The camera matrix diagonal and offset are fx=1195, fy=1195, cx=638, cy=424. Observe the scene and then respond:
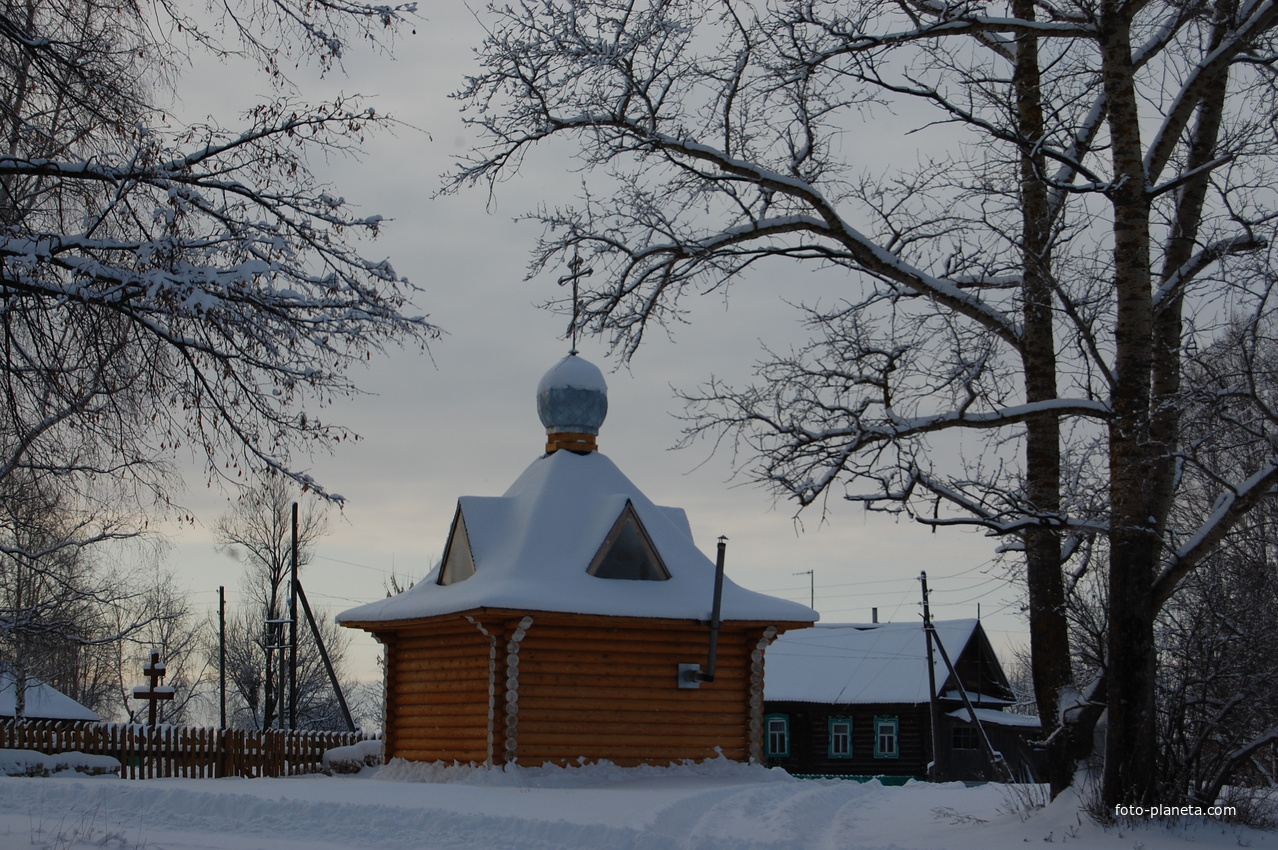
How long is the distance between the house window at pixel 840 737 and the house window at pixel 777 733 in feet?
4.66

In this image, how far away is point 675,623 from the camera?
1770 centimetres

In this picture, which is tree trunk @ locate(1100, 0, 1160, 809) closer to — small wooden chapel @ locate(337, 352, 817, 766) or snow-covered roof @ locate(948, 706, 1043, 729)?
small wooden chapel @ locate(337, 352, 817, 766)

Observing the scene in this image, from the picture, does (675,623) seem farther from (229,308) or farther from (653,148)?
(229,308)

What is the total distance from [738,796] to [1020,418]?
22.3 feet

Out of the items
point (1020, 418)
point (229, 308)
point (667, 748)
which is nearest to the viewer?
point (229, 308)

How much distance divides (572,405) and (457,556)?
10.7 feet

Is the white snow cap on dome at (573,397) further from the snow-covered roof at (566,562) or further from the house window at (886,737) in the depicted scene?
the house window at (886,737)

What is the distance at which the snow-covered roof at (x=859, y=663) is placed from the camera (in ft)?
120

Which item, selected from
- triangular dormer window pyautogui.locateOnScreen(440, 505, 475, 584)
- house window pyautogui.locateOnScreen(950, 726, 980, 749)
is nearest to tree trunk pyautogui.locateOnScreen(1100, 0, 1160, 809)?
triangular dormer window pyautogui.locateOnScreen(440, 505, 475, 584)

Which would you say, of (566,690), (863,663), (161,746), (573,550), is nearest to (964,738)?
(863,663)

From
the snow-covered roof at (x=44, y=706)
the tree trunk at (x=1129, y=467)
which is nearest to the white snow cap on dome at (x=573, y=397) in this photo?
the tree trunk at (x=1129, y=467)

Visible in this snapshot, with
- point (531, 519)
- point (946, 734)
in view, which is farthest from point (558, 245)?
point (946, 734)

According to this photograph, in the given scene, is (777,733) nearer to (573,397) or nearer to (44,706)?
(573,397)

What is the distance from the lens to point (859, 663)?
38812mm
